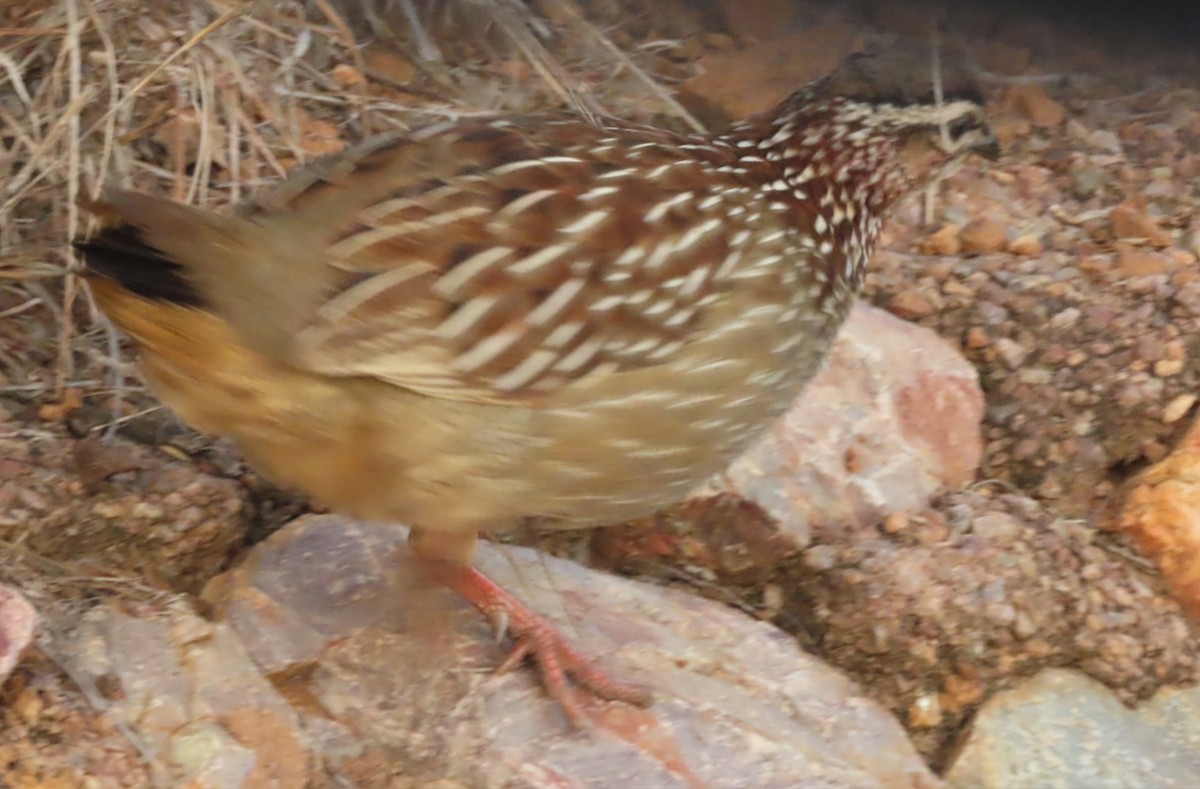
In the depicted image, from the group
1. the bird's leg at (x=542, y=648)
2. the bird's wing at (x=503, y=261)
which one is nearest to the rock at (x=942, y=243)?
the bird's wing at (x=503, y=261)

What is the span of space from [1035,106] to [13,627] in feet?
8.87

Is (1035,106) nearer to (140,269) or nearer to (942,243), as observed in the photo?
(942,243)

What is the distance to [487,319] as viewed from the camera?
4.95 ft

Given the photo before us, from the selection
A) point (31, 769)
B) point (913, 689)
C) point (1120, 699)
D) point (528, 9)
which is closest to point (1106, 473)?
point (1120, 699)

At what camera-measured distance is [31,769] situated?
4.80 ft

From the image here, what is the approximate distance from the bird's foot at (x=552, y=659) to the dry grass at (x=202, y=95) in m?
0.79

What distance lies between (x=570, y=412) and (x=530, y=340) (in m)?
0.11

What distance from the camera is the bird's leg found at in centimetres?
189

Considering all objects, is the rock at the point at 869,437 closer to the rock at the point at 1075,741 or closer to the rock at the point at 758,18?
the rock at the point at 1075,741

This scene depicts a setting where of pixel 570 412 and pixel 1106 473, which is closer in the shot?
pixel 570 412

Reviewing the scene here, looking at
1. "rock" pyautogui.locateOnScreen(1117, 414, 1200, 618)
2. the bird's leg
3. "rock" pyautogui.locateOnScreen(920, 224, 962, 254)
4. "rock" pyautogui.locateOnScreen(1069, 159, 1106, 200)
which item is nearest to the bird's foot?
the bird's leg

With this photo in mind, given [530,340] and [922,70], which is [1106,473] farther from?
[530,340]

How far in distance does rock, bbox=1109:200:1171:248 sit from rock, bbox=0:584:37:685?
2.51 meters

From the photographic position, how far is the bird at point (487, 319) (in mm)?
1456
